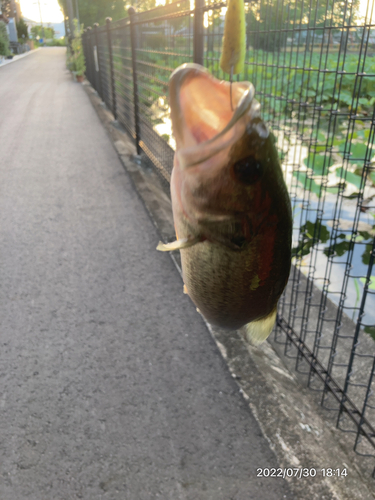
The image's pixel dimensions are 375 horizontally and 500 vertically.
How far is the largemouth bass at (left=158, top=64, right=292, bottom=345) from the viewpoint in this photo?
2.40 feet

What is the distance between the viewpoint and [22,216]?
A: 16.9ft

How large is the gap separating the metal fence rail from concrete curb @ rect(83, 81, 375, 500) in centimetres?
11

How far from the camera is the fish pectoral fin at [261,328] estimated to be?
1019 mm

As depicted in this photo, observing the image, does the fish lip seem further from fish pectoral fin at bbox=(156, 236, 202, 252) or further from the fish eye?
fish pectoral fin at bbox=(156, 236, 202, 252)

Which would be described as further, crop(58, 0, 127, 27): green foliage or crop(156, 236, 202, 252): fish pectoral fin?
crop(58, 0, 127, 27): green foliage

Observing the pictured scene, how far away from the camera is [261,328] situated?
1036mm

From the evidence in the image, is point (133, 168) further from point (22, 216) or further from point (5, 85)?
point (5, 85)

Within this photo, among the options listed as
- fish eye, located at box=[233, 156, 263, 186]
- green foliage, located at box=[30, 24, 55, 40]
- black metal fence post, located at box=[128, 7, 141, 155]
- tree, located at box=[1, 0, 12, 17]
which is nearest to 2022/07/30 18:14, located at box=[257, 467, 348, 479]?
fish eye, located at box=[233, 156, 263, 186]

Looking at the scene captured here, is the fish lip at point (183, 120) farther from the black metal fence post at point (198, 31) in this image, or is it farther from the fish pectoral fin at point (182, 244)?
the black metal fence post at point (198, 31)

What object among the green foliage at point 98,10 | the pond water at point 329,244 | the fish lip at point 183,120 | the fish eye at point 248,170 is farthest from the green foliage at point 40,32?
the fish eye at point 248,170

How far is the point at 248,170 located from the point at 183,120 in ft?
0.52

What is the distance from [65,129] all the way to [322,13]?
852cm

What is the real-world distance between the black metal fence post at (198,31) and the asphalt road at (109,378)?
1844 millimetres

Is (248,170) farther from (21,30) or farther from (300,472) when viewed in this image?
(21,30)
